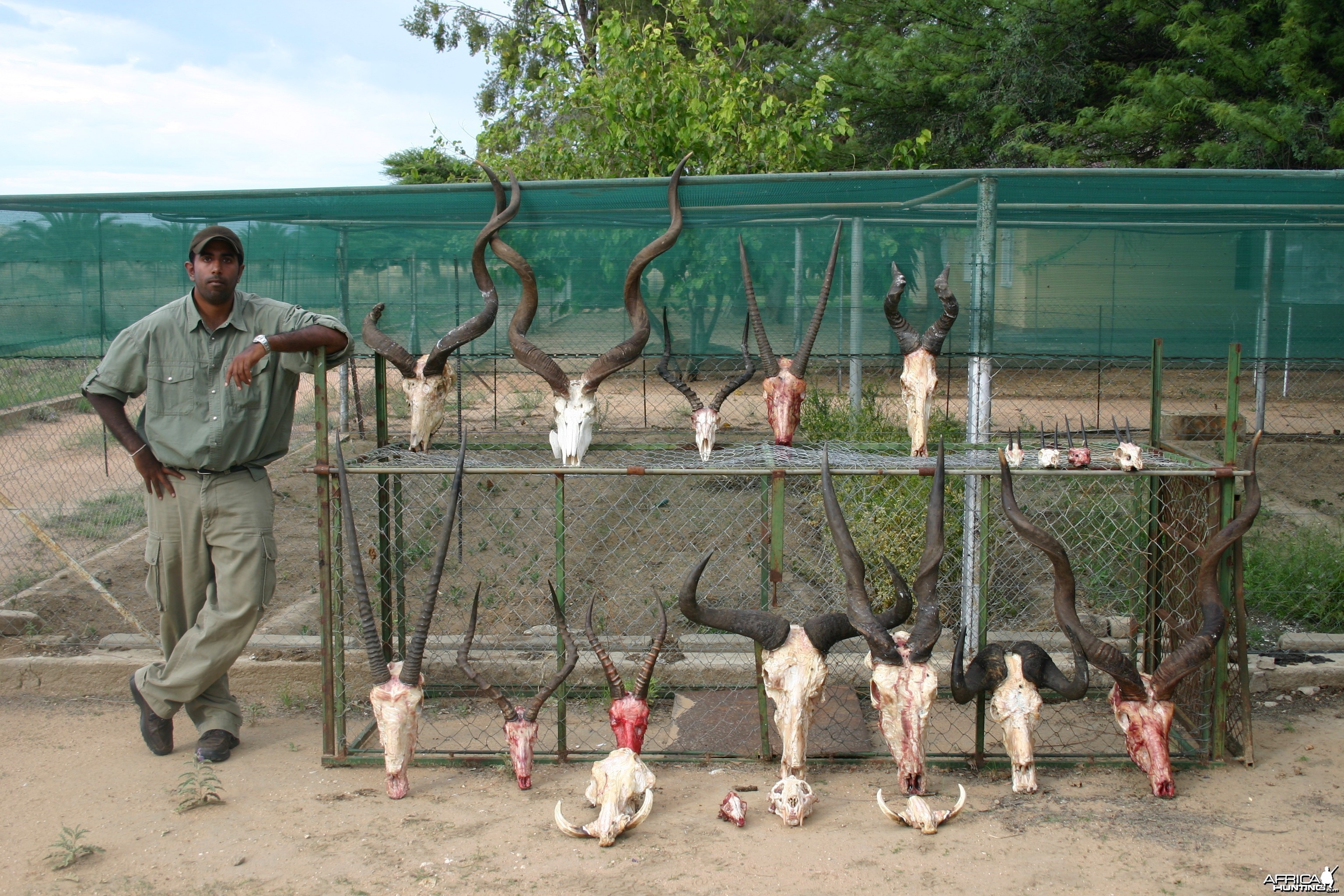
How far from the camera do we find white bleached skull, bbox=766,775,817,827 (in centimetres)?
404

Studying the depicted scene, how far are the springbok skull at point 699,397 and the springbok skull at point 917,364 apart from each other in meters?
0.89

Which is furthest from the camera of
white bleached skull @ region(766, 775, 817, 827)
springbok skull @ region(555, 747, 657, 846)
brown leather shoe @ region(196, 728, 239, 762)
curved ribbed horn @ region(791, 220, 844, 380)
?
curved ribbed horn @ region(791, 220, 844, 380)

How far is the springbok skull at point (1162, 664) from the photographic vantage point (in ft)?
13.8

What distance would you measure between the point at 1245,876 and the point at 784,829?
5.43 feet

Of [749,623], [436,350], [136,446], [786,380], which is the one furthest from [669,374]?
[136,446]

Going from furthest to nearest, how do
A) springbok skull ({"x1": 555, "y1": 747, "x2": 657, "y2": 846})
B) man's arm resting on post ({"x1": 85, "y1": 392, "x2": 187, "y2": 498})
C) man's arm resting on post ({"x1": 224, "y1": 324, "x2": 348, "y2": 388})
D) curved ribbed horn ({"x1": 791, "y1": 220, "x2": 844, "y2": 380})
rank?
curved ribbed horn ({"x1": 791, "y1": 220, "x2": 844, "y2": 380}), man's arm resting on post ({"x1": 85, "y1": 392, "x2": 187, "y2": 498}), man's arm resting on post ({"x1": 224, "y1": 324, "x2": 348, "y2": 388}), springbok skull ({"x1": 555, "y1": 747, "x2": 657, "y2": 846})

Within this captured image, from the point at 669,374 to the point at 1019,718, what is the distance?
2492mm

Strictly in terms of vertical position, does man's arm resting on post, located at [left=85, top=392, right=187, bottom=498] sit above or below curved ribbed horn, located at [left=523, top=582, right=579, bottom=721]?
above

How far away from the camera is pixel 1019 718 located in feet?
13.9

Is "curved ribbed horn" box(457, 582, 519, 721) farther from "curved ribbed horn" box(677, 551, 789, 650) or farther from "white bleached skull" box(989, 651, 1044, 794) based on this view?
"white bleached skull" box(989, 651, 1044, 794)

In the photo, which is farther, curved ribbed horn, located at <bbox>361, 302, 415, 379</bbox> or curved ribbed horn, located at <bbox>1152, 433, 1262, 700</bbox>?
curved ribbed horn, located at <bbox>361, 302, 415, 379</bbox>

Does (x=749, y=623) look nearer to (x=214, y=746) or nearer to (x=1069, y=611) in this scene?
(x=1069, y=611)

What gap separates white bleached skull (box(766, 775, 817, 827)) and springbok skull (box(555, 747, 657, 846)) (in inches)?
19.6

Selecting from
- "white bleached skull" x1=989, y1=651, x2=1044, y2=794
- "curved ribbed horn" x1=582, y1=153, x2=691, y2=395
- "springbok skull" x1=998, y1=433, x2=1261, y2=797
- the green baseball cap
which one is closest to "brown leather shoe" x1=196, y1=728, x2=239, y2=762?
the green baseball cap
